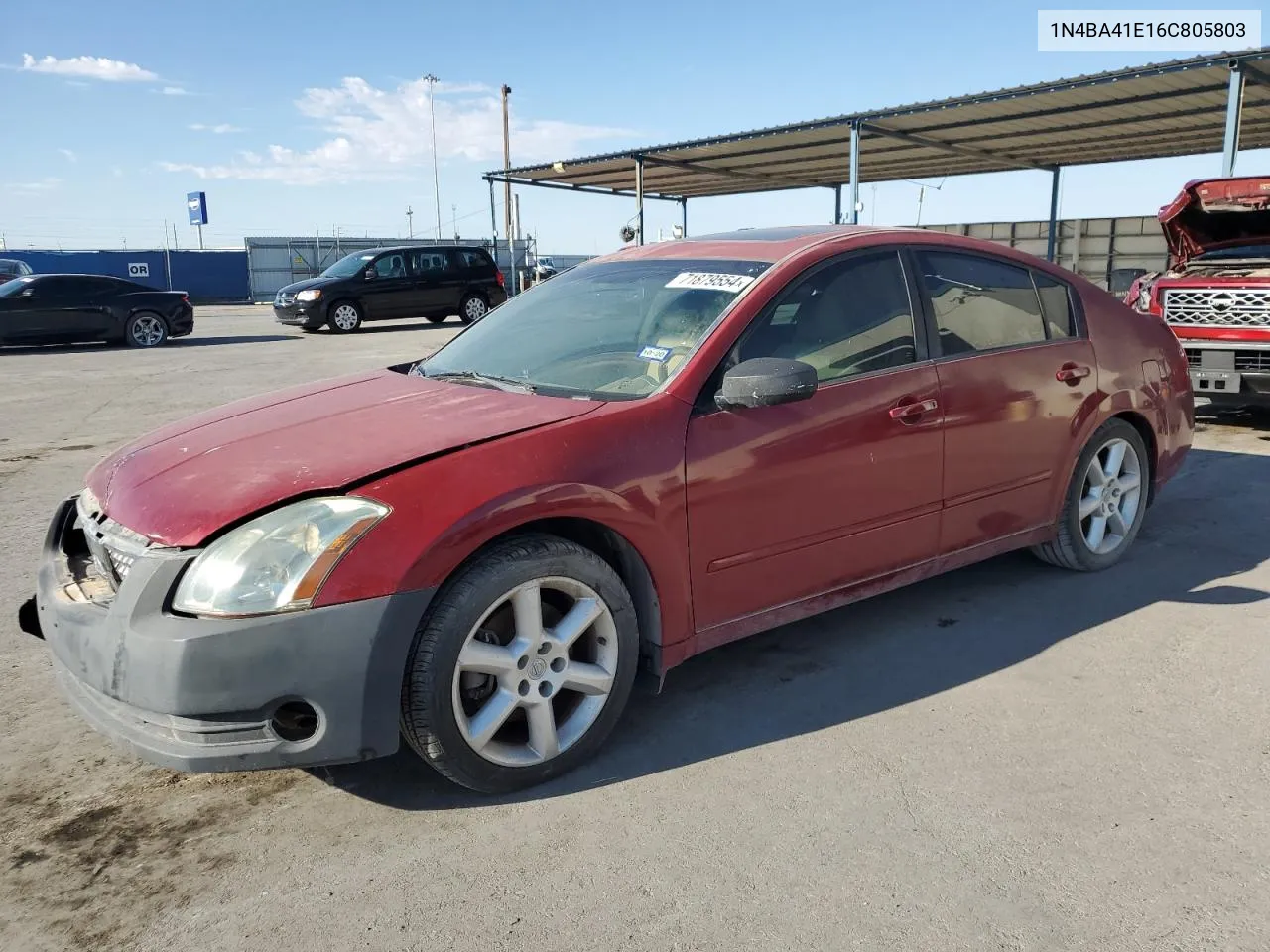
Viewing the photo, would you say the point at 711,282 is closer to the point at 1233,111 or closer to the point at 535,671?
the point at 535,671

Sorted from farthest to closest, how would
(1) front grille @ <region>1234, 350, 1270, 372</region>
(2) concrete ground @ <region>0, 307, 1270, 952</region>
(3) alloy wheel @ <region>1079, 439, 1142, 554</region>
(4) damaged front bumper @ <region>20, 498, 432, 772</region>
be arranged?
(1) front grille @ <region>1234, 350, 1270, 372</region> → (3) alloy wheel @ <region>1079, 439, 1142, 554</region> → (4) damaged front bumper @ <region>20, 498, 432, 772</region> → (2) concrete ground @ <region>0, 307, 1270, 952</region>

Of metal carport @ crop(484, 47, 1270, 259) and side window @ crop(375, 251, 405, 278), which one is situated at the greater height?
metal carport @ crop(484, 47, 1270, 259)

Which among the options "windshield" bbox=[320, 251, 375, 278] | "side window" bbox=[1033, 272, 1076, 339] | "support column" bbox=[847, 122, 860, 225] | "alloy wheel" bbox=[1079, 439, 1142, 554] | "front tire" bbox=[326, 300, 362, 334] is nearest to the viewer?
"side window" bbox=[1033, 272, 1076, 339]

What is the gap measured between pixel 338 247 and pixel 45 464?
35567mm

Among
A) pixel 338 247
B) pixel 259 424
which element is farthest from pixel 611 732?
pixel 338 247

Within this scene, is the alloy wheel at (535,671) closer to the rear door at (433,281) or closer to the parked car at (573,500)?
the parked car at (573,500)

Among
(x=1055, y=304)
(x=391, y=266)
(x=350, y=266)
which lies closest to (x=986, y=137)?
(x=391, y=266)

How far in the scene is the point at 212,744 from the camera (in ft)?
7.61

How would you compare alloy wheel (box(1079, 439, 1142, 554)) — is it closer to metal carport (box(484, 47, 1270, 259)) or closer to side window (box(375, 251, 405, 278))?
metal carport (box(484, 47, 1270, 259))

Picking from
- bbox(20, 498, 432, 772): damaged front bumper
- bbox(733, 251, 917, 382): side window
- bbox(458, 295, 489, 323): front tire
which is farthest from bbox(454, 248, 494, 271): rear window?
bbox(20, 498, 432, 772): damaged front bumper

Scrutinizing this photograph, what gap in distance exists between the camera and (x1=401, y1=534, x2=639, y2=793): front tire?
8.07 feet

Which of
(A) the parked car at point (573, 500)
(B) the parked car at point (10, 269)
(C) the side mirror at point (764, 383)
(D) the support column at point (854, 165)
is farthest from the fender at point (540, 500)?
(B) the parked car at point (10, 269)

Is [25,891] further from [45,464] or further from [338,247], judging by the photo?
[338,247]

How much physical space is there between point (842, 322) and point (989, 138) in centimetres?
1600
